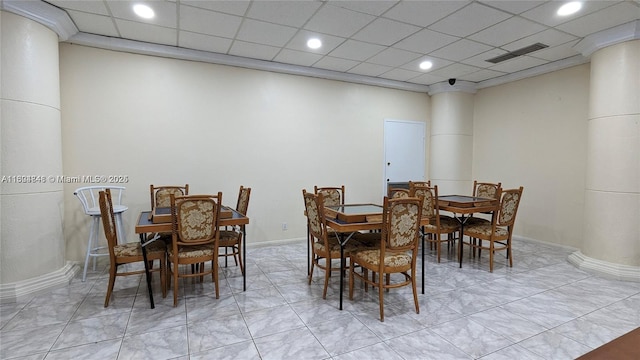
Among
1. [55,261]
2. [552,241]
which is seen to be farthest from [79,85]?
[552,241]

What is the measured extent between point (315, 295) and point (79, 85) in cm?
383

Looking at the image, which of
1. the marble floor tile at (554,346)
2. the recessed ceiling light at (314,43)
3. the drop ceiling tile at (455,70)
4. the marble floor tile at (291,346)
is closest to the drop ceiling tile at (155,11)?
the recessed ceiling light at (314,43)

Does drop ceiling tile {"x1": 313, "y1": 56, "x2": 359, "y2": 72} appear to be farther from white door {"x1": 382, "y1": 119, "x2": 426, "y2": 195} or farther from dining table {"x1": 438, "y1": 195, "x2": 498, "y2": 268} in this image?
dining table {"x1": 438, "y1": 195, "x2": 498, "y2": 268}

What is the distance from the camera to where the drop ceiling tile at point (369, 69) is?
193 inches

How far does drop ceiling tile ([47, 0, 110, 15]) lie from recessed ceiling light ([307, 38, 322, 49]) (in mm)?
2226

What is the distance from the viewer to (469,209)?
3.85 meters

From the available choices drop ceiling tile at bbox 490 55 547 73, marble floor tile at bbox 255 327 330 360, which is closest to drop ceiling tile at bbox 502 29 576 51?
drop ceiling tile at bbox 490 55 547 73

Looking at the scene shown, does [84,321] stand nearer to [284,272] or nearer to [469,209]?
[284,272]

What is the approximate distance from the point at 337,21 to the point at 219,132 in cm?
231

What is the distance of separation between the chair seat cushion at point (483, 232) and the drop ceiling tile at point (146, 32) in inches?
176

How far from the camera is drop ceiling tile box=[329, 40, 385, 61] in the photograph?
400 cm

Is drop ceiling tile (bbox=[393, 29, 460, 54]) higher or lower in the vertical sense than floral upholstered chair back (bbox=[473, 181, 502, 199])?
higher

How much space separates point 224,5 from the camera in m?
3.04

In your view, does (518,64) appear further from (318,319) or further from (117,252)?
(117,252)
